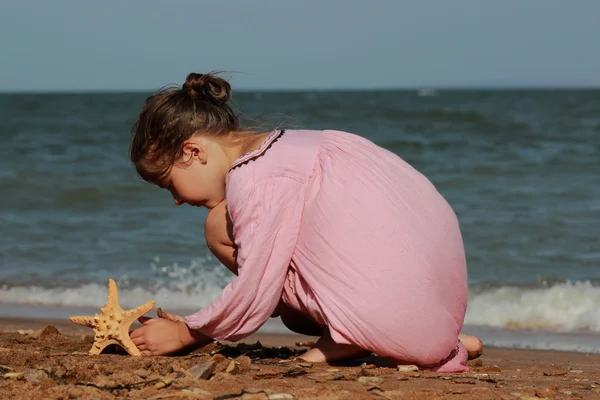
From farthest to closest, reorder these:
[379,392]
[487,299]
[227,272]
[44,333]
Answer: [227,272]
[487,299]
[44,333]
[379,392]

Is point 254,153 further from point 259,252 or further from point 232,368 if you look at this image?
point 232,368

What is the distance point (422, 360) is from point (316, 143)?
809 millimetres

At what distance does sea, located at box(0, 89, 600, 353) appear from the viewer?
15.8 ft

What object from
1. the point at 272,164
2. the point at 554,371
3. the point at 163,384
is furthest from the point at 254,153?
Result: the point at 554,371

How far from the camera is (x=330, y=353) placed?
2910mm

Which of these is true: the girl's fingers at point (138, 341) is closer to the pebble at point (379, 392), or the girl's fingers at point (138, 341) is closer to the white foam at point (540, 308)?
the pebble at point (379, 392)

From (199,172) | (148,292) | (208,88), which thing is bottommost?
(148,292)

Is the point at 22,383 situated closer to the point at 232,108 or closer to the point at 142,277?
the point at 232,108

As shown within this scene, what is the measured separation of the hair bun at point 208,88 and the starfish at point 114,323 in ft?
2.44

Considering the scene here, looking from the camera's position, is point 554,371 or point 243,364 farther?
point 554,371

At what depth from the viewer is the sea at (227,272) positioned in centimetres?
481

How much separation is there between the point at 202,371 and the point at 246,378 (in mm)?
151

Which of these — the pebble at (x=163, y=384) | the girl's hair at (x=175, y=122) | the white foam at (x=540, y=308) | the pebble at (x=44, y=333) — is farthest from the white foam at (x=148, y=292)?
the pebble at (x=163, y=384)

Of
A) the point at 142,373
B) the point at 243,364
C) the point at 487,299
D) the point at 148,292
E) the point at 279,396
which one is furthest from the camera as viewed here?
the point at 148,292
